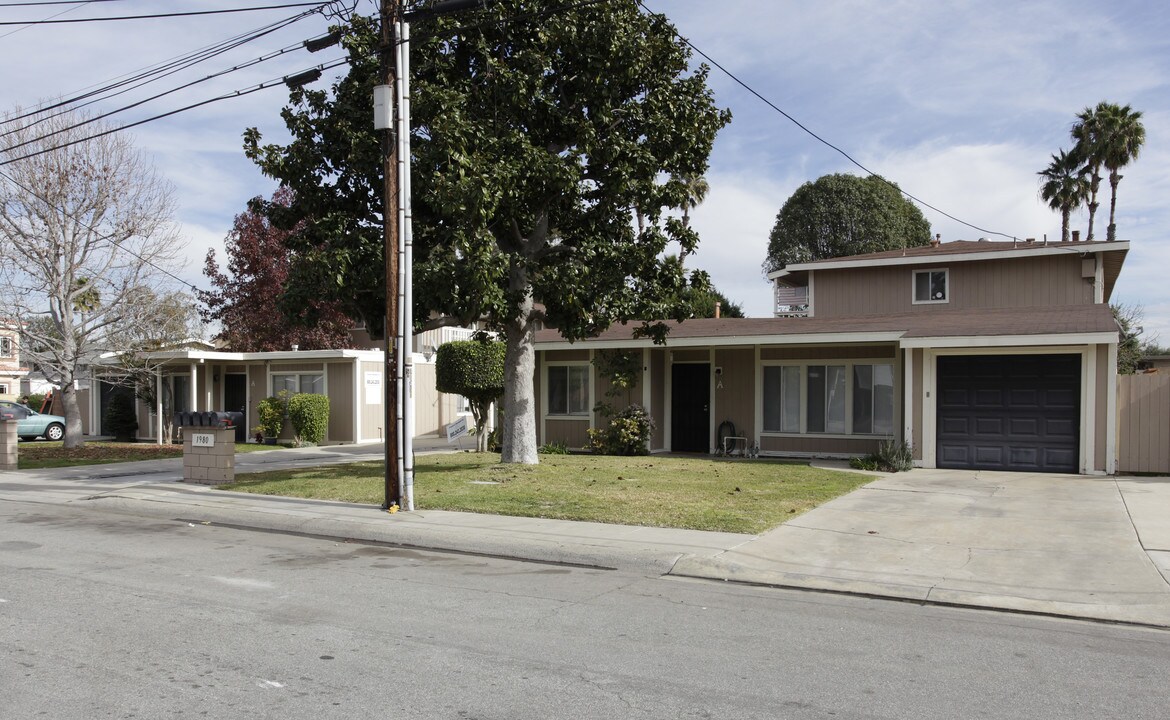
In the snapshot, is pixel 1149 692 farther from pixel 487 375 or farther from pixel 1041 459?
pixel 487 375

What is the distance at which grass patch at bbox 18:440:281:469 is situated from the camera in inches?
806

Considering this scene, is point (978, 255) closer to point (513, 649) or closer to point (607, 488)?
point (607, 488)

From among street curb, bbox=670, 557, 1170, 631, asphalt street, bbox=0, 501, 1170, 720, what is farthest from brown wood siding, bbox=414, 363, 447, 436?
street curb, bbox=670, 557, 1170, 631

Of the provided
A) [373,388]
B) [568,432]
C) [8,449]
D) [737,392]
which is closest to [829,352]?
[737,392]

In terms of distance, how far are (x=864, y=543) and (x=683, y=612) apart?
141 inches

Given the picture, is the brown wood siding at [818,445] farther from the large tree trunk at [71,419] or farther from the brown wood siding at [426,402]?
the large tree trunk at [71,419]

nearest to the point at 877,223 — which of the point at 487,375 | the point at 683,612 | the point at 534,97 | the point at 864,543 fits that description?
the point at 487,375

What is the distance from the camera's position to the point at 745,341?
63.7 feet

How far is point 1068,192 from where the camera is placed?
1726 inches

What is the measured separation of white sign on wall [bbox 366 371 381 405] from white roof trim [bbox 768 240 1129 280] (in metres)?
12.8

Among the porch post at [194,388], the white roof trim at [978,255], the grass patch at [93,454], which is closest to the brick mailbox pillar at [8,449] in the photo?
the grass patch at [93,454]

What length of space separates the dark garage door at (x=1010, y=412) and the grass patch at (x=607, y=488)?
2.62 m

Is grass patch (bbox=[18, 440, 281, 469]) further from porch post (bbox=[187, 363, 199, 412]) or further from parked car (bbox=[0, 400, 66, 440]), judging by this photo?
parked car (bbox=[0, 400, 66, 440])

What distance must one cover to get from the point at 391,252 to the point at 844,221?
42.4 meters
